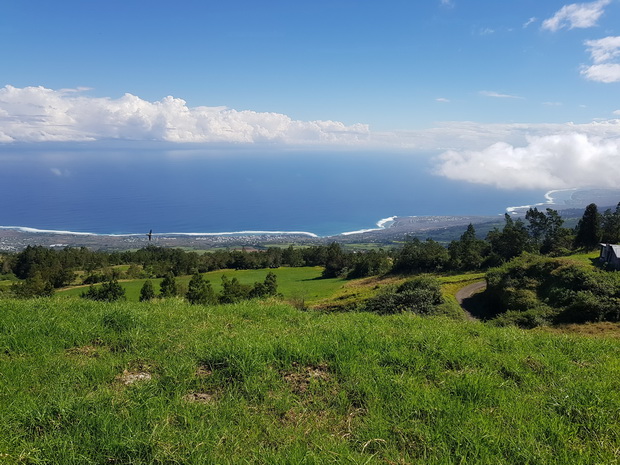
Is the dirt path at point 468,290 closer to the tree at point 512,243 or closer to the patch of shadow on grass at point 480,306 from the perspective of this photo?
the patch of shadow on grass at point 480,306

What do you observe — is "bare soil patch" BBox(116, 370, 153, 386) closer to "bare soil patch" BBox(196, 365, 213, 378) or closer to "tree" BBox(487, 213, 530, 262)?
"bare soil patch" BBox(196, 365, 213, 378)

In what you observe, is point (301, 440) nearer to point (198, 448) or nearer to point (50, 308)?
point (198, 448)

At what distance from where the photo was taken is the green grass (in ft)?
157

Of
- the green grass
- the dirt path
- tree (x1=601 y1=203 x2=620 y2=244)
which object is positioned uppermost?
tree (x1=601 y1=203 x2=620 y2=244)

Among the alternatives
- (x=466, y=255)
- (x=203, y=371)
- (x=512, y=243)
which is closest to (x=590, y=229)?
(x=512, y=243)

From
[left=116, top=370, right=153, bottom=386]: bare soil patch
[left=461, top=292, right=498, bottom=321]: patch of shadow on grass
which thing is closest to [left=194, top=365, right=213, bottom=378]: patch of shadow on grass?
[left=116, top=370, right=153, bottom=386]: bare soil patch

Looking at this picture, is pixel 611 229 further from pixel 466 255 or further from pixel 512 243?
pixel 466 255

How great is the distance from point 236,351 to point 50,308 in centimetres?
394

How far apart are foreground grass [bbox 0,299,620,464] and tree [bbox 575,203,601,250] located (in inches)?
2354

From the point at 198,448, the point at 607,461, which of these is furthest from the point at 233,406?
the point at 607,461

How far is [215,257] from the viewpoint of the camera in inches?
2997

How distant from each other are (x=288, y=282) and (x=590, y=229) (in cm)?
4719

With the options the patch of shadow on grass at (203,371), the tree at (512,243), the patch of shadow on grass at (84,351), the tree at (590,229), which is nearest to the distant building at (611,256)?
the tree at (590,229)

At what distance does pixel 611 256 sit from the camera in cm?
3412
